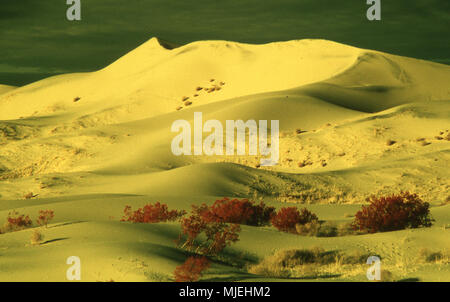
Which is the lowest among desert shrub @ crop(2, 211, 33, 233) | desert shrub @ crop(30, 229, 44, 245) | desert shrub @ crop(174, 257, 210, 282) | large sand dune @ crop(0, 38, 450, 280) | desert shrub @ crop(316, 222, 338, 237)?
desert shrub @ crop(174, 257, 210, 282)

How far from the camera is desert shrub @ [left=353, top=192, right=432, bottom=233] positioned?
1462 cm

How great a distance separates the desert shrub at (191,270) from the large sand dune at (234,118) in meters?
0.50

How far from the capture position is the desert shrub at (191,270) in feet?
30.6

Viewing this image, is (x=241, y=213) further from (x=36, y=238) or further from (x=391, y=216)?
(x=36, y=238)

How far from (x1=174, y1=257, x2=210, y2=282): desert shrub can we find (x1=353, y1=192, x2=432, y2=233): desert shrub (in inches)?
218

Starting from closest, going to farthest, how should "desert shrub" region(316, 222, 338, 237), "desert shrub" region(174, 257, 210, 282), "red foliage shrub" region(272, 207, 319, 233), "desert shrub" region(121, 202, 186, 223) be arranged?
"desert shrub" region(174, 257, 210, 282)
"desert shrub" region(316, 222, 338, 237)
"red foliage shrub" region(272, 207, 319, 233)
"desert shrub" region(121, 202, 186, 223)

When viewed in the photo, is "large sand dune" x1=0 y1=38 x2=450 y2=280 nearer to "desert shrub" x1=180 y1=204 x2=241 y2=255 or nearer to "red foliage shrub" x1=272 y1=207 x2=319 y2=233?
"desert shrub" x1=180 y1=204 x2=241 y2=255

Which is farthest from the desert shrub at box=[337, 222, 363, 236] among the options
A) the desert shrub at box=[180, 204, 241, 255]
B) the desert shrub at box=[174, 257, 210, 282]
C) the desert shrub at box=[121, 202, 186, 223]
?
the desert shrub at box=[174, 257, 210, 282]

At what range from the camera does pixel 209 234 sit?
12562 mm

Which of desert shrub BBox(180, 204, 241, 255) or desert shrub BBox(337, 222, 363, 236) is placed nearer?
desert shrub BBox(180, 204, 241, 255)

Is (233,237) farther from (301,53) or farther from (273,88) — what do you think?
(301,53)

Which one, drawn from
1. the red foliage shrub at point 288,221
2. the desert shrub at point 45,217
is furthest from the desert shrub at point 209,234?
the desert shrub at point 45,217
